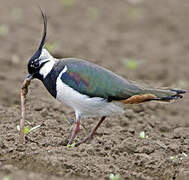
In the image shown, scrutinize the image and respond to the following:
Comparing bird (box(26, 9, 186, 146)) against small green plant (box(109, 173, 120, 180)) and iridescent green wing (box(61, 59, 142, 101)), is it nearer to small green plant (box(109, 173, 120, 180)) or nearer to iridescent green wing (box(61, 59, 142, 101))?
iridescent green wing (box(61, 59, 142, 101))

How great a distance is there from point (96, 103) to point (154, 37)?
6.64 meters

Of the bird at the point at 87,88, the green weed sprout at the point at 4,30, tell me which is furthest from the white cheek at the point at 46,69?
the green weed sprout at the point at 4,30

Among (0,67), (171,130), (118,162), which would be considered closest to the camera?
(118,162)

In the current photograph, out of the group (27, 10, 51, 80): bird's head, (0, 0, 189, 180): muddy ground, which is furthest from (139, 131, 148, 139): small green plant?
(27, 10, 51, 80): bird's head

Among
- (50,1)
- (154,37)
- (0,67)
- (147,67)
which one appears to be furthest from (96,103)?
(50,1)

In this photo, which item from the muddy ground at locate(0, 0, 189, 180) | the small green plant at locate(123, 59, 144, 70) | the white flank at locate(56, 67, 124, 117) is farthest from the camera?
the small green plant at locate(123, 59, 144, 70)

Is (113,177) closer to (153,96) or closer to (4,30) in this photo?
(153,96)

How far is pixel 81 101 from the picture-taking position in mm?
5484

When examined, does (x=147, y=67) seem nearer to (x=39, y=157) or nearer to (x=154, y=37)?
(x=154, y=37)

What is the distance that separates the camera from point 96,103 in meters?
5.50

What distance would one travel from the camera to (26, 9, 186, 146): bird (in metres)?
5.49

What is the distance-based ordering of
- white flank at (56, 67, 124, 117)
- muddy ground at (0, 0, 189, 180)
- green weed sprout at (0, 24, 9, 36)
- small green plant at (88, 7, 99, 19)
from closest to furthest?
muddy ground at (0, 0, 189, 180), white flank at (56, 67, 124, 117), green weed sprout at (0, 24, 9, 36), small green plant at (88, 7, 99, 19)

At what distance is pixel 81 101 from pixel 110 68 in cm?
416

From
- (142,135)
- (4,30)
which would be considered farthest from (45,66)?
(4,30)
